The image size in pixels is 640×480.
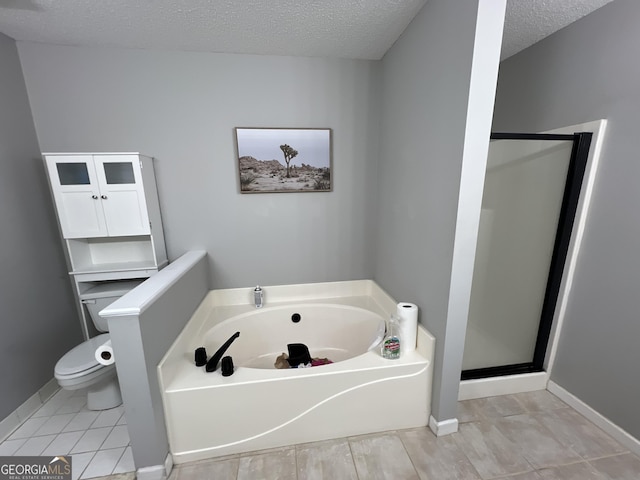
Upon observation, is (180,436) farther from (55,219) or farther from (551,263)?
(551,263)

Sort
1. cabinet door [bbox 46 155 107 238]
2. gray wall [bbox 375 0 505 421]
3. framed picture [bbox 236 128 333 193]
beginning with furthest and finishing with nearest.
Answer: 1. framed picture [bbox 236 128 333 193]
2. cabinet door [bbox 46 155 107 238]
3. gray wall [bbox 375 0 505 421]

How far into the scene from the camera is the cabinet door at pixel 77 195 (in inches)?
61.3

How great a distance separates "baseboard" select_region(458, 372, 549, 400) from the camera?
1.65 m

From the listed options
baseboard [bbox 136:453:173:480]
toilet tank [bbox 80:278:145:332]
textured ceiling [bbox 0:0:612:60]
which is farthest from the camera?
toilet tank [bbox 80:278:145:332]

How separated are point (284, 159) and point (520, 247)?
5.60 ft

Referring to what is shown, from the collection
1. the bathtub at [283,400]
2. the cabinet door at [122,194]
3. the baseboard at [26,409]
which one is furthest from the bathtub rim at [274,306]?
the baseboard at [26,409]

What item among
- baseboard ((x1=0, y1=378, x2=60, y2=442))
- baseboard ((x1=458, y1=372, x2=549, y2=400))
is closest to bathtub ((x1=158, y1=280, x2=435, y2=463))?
baseboard ((x1=458, y1=372, x2=549, y2=400))

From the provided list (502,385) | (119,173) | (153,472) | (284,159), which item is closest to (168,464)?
(153,472)

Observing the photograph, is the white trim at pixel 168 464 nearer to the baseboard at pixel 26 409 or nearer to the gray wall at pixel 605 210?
the baseboard at pixel 26 409

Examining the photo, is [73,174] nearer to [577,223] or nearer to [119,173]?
[119,173]

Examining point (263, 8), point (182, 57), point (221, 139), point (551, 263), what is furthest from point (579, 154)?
point (182, 57)

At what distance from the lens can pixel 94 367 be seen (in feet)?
4.68

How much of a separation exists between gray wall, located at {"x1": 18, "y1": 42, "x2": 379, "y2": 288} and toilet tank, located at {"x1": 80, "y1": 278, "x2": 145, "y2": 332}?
0.40m

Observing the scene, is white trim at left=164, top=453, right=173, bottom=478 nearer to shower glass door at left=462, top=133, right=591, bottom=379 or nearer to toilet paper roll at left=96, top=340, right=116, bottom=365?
toilet paper roll at left=96, top=340, right=116, bottom=365
